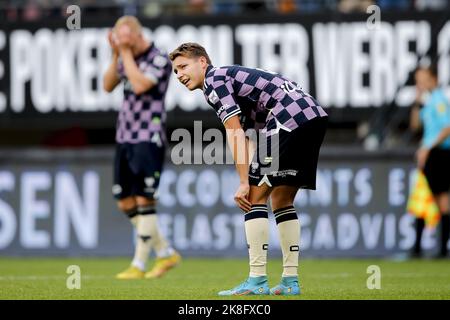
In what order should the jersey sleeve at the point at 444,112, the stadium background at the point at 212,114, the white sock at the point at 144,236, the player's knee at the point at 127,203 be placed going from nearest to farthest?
the white sock at the point at 144,236
the player's knee at the point at 127,203
the jersey sleeve at the point at 444,112
the stadium background at the point at 212,114

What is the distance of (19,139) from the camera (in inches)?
686

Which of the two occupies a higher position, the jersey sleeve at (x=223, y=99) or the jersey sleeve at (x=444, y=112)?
the jersey sleeve at (x=223, y=99)

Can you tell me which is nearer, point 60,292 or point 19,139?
point 60,292

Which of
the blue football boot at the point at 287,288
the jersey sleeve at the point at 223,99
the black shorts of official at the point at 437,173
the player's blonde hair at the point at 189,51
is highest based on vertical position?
the player's blonde hair at the point at 189,51

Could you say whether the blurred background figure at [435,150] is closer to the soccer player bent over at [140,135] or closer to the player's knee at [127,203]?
the soccer player bent over at [140,135]

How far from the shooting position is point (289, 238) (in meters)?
A: 7.50

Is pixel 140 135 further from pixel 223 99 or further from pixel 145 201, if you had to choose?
pixel 223 99

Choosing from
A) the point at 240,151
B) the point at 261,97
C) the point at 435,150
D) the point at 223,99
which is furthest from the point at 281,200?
the point at 435,150

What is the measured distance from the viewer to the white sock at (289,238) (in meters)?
7.46

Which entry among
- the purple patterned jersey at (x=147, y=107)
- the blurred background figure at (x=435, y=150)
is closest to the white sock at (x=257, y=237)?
the purple patterned jersey at (x=147, y=107)

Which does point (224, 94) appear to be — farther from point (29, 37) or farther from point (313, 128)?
point (29, 37)
